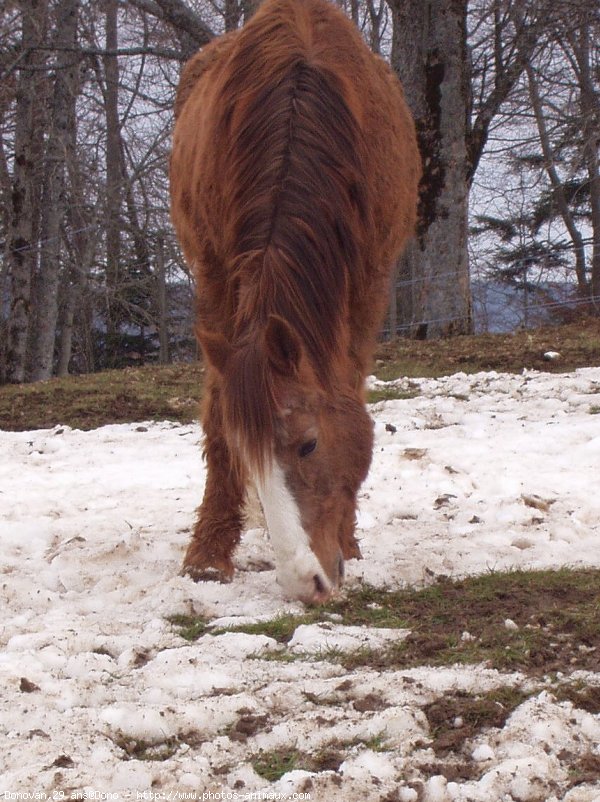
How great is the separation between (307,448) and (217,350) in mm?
470

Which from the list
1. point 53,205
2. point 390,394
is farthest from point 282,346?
point 53,205

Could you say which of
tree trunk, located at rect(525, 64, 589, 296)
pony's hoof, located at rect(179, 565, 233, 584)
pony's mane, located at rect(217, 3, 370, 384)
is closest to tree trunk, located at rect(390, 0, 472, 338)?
tree trunk, located at rect(525, 64, 589, 296)

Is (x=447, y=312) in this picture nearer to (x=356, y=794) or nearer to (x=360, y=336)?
(x=360, y=336)

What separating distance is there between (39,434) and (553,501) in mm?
4224

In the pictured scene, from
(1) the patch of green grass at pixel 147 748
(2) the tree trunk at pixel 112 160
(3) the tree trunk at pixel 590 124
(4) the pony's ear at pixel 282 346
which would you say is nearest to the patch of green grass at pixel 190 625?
(1) the patch of green grass at pixel 147 748

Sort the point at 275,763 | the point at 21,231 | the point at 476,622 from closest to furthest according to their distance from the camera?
1. the point at 275,763
2. the point at 476,622
3. the point at 21,231

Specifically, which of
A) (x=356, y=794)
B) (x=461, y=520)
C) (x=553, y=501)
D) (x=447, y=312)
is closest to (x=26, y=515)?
(x=461, y=520)

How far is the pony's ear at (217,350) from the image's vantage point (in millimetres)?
3047

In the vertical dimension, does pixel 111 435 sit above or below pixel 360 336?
below

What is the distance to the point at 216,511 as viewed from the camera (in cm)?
388

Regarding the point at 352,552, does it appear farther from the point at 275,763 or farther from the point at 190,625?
the point at 275,763

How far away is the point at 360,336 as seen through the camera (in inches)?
149

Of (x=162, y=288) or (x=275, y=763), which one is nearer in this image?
(x=275, y=763)

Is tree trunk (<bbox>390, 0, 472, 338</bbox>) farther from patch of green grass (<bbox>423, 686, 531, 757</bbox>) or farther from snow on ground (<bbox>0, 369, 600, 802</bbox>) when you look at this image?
patch of green grass (<bbox>423, 686, 531, 757</bbox>)
